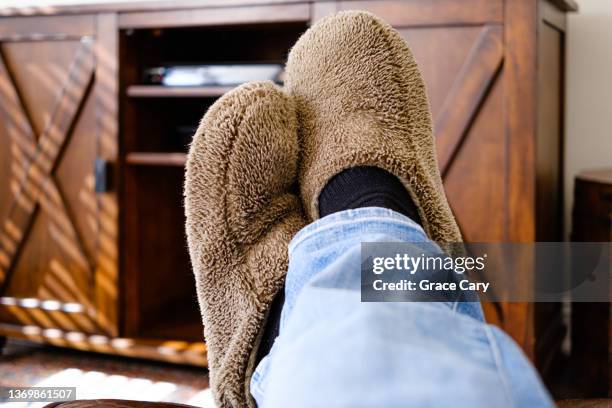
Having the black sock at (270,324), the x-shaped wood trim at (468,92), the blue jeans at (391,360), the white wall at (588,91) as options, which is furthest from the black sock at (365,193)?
the white wall at (588,91)

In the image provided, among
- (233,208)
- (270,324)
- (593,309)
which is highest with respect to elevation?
(233,208)

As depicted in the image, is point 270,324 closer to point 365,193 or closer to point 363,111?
point 365,193

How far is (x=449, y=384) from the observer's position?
0.32 m

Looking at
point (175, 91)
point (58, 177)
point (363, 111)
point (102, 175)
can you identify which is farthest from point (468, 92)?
point (58, 177)

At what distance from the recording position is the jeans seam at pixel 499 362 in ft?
→ 1.09

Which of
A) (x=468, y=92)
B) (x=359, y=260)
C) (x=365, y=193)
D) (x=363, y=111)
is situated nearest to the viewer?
(x=359, y=260)

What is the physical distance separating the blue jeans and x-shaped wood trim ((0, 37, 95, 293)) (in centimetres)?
125

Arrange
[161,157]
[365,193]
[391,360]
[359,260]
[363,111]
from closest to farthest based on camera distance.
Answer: [391,360] → [359,260] → [365,193] → [363,111] → [161,157]

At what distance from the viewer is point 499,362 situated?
1.16 feet

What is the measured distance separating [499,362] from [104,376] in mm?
1353

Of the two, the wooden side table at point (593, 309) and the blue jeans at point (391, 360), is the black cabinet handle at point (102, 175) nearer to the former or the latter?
the wooden side table at point (593, 309)

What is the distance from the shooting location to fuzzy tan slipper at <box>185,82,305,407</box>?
0.79 metres

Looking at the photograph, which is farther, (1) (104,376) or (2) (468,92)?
(1) (104,376)

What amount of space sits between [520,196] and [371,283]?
0.88m
